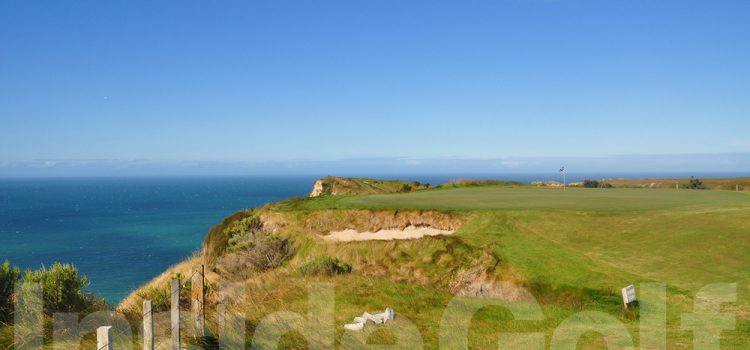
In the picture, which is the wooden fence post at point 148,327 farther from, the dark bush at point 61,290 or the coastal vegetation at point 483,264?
the dark bush at point 61,290

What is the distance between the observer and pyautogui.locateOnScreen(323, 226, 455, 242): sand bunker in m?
24.5

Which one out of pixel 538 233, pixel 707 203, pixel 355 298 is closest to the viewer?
pixel 355 298

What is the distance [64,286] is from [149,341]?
795 centimetres

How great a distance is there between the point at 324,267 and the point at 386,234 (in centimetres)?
636

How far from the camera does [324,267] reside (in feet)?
65.1

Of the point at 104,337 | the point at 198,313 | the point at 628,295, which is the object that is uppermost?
the point at 104,337

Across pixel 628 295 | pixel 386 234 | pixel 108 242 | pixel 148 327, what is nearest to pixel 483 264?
pixel 628 295

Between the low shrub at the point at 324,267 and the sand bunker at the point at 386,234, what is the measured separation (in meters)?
3.97

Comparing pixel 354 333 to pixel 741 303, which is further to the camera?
pixel 741 303

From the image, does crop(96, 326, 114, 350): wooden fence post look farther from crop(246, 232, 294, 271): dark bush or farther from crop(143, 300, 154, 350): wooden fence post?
crop(246, 232, 294, 271): dark bush

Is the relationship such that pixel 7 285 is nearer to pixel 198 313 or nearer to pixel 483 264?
pixel 198 313

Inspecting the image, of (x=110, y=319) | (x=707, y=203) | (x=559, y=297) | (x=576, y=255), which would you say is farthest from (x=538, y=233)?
(x=110, y=319)

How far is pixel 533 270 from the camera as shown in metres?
17.2

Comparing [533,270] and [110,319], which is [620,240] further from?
[110,319]
